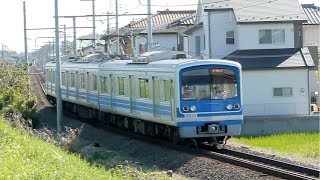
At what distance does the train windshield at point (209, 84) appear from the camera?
17.1m

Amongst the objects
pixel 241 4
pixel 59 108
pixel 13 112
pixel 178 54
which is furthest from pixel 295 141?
pixel 241 4

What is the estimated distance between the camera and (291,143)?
21.0 m

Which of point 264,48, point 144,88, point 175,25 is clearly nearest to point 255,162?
point 144,88

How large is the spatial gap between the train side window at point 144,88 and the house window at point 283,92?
12.0 m

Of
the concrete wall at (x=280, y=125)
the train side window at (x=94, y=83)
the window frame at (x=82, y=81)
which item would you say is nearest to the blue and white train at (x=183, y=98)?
the train side window at (x=94, y=83)

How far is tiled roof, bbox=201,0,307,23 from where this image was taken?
3256 centimetres

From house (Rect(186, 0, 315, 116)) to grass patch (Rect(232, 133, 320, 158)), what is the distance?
6.61m

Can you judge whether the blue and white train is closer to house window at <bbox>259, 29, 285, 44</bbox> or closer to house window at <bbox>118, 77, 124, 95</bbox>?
house window at <bbox>118, 77, 124, 95</bbox>

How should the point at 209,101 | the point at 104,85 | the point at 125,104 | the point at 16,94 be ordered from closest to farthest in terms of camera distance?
the point at 209,101, the point at 125,104, the point at 104,85, the point at 16,94

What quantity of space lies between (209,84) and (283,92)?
14.3 m

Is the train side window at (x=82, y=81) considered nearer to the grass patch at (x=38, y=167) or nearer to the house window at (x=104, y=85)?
the house window at (x=104, y=85)

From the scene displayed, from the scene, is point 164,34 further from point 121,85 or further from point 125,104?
point 125,104

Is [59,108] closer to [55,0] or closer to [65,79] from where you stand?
[55,0]

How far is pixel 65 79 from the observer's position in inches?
1303
